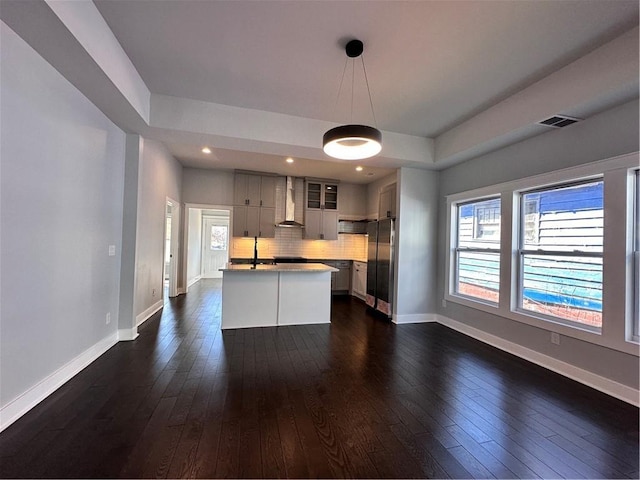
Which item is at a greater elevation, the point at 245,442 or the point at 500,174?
the point at 500,174

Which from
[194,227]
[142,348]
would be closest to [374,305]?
[142,348]

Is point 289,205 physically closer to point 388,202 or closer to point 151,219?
point 388,202

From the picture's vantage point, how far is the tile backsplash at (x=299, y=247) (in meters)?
6.92

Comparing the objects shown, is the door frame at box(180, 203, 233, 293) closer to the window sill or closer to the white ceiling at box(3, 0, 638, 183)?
the white ceiling at box(3, 0, 638, 183)

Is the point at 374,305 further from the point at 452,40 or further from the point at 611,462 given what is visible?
the point at 452,40

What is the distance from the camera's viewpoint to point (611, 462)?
1741mm

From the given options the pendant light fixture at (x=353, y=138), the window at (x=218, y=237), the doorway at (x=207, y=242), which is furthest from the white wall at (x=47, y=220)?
the window at (x=218, y=237)

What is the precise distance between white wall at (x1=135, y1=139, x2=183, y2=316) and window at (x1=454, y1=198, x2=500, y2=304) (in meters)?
4.63

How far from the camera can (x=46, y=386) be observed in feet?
7.57

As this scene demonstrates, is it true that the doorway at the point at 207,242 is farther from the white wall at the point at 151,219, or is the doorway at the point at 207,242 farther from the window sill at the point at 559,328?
the window sill at the point at 559,328

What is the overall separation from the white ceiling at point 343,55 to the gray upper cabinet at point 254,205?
2810mm

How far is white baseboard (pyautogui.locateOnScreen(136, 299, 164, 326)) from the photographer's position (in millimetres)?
4223

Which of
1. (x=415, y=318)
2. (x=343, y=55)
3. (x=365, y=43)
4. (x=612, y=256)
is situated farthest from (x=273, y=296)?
(x=612, y=256)

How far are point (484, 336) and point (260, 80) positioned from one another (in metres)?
4.16
